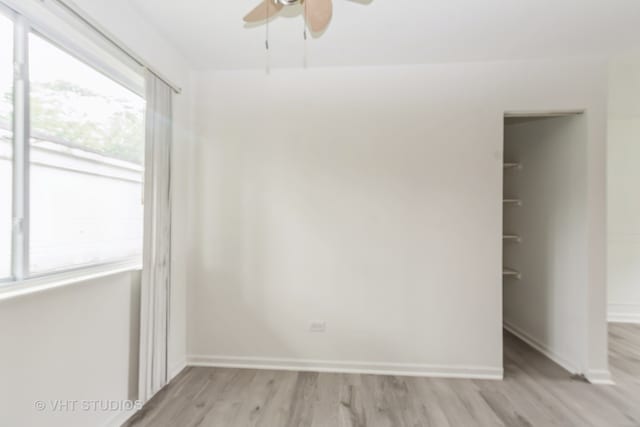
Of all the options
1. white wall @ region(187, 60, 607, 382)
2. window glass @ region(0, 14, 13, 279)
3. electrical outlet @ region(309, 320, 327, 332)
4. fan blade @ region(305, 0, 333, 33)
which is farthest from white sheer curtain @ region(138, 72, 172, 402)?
fan blade @ region(305, 0, 333, 33)

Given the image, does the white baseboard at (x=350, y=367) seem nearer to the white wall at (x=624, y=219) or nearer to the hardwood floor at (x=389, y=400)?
the hardwood floor at (x=389, y=400)

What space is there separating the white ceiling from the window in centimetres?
68

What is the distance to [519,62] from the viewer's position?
2.51m

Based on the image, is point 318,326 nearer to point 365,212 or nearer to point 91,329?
point 365,212

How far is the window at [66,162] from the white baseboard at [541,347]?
3.69 meters

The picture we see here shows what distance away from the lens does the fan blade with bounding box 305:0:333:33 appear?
1399 millimetres

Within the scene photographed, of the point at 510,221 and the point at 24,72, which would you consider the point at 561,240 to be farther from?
the point at 24,72

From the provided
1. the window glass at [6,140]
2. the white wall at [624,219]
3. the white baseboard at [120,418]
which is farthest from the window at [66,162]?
the white wall at [624,219]

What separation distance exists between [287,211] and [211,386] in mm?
1523

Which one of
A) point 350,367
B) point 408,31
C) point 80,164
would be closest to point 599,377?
point 350,367

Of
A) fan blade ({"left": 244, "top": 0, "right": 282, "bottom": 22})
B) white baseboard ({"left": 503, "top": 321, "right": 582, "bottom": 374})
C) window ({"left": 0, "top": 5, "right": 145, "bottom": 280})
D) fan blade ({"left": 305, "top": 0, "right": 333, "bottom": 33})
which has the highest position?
fan blade ({"left": 244, "top": 0, "right": 282, "bottom": 22})

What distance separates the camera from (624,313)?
3.83 metres

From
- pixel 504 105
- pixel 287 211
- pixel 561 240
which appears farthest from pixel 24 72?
pixel 561 240

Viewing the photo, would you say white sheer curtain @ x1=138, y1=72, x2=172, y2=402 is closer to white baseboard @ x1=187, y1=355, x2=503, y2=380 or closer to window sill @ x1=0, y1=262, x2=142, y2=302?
window sill @ x1=0, y1=262, x2=142, y2=302
